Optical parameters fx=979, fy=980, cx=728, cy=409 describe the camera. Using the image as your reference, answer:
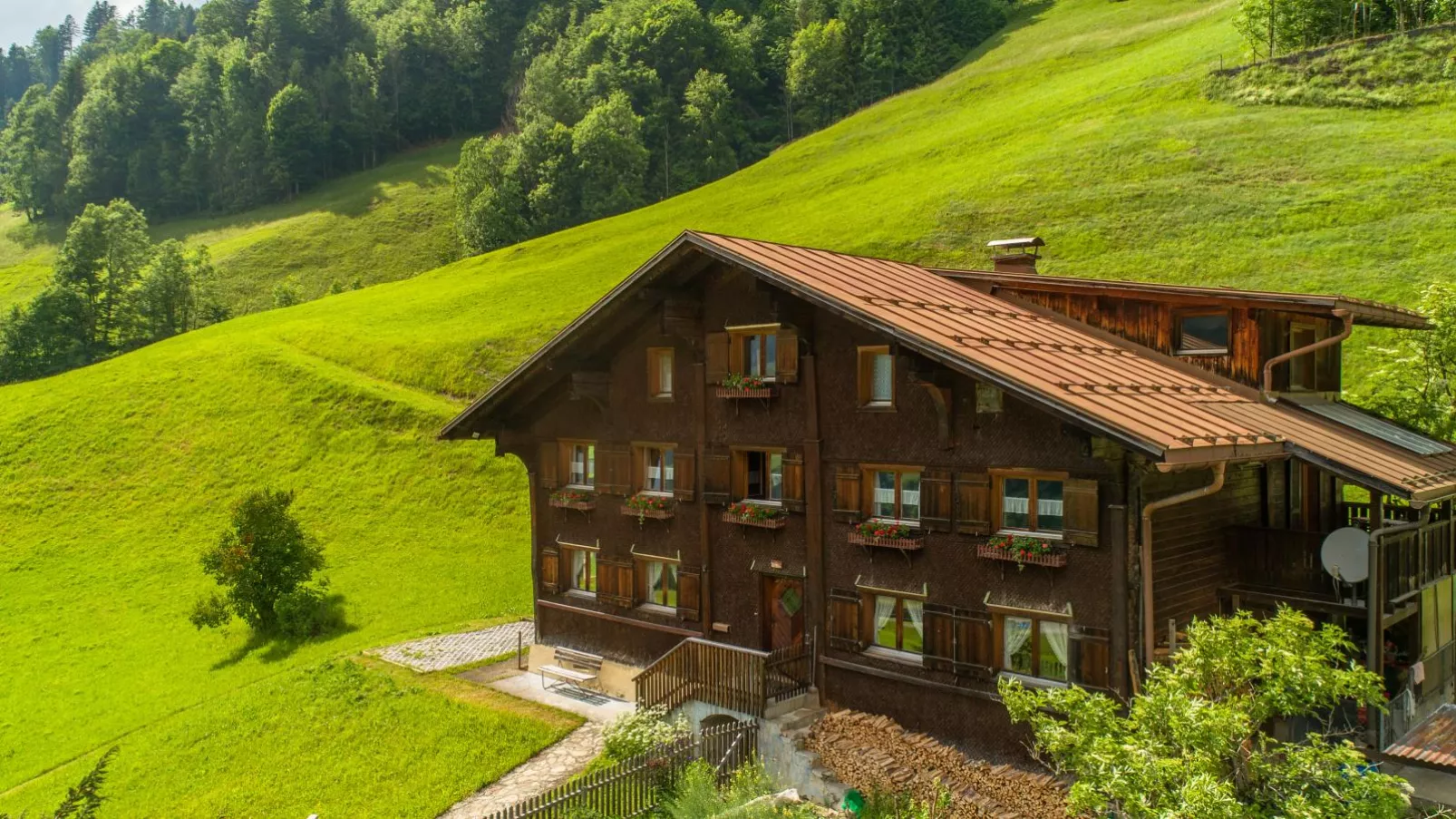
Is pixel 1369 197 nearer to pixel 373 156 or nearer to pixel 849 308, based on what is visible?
pixel 849 308

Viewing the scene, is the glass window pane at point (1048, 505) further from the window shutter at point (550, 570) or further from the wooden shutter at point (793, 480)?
the window shutter at point (550, 570)

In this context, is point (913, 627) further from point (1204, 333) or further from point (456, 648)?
point (456, 648)

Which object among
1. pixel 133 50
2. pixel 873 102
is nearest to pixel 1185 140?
pixel 873 102

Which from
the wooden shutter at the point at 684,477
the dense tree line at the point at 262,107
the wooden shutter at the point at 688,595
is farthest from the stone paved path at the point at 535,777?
the dense tree line at the point at 262,107

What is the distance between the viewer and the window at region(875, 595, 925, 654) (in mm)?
15523

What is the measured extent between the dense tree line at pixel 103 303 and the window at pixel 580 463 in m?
65.4

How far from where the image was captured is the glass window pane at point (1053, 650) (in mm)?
13727

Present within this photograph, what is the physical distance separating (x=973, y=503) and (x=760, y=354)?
5.02m

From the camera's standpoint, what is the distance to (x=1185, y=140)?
5331 cm

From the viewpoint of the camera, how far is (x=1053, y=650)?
1384 cm

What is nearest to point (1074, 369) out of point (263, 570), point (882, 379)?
point (882, 379)

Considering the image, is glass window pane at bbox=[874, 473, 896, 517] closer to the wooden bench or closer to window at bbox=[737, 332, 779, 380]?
window at bbox=[737, 332, 779, 380]

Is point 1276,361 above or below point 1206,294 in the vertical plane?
below

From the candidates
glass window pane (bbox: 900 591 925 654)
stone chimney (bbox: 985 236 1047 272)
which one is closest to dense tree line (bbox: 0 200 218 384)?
stone chimney (bbox: 985 236 1047 272)
